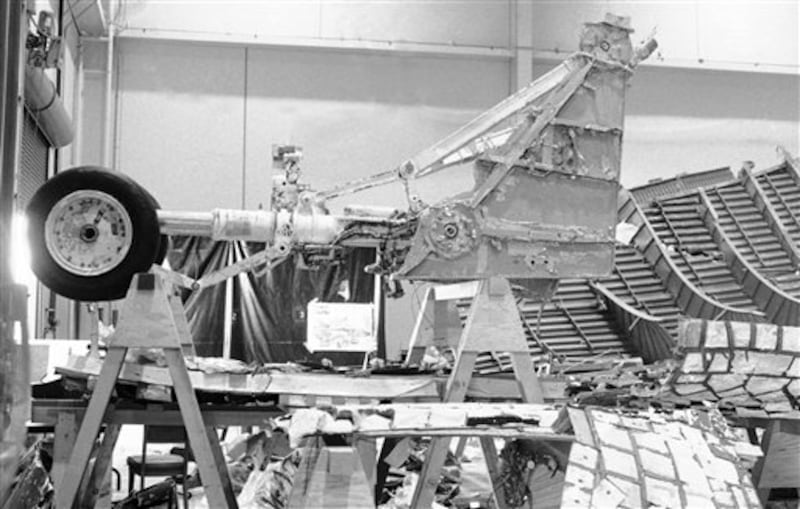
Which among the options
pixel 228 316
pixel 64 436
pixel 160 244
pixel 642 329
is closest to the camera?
pixel 64 436

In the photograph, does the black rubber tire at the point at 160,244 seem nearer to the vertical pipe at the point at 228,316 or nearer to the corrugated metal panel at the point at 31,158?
the corrugated metal panel at the point at 31,158

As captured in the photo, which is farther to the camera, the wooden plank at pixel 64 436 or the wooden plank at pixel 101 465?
the wooden plank at pixel 101 465

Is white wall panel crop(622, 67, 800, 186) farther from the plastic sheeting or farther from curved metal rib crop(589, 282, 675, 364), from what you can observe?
curved metal rib crop(589, 282, 675, 364)

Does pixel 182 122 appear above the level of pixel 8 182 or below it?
above

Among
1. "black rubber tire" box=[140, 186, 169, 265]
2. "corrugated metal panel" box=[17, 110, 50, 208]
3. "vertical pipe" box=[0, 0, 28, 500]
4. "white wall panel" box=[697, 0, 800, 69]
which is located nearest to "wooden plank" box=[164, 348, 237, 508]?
"black rubber tire" box=[140, 186, 169, 265]

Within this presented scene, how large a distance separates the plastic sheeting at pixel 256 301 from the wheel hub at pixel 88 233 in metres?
6.52

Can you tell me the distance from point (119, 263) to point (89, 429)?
33.2 inches

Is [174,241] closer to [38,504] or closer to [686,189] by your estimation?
[686,189]

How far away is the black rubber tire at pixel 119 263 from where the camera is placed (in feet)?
15.4

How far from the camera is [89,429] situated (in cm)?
442

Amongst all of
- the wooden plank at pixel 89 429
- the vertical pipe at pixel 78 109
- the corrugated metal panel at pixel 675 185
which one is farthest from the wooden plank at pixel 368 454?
the vertical pipe at pixel 78 109

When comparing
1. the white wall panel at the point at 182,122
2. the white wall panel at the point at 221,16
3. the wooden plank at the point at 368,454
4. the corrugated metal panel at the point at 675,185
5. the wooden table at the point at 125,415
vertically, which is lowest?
the wooden plank at the point at 368,454

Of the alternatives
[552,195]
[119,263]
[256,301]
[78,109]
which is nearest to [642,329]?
[552,195]

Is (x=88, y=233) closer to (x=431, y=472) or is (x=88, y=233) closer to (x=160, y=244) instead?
(x=160, y=244)
